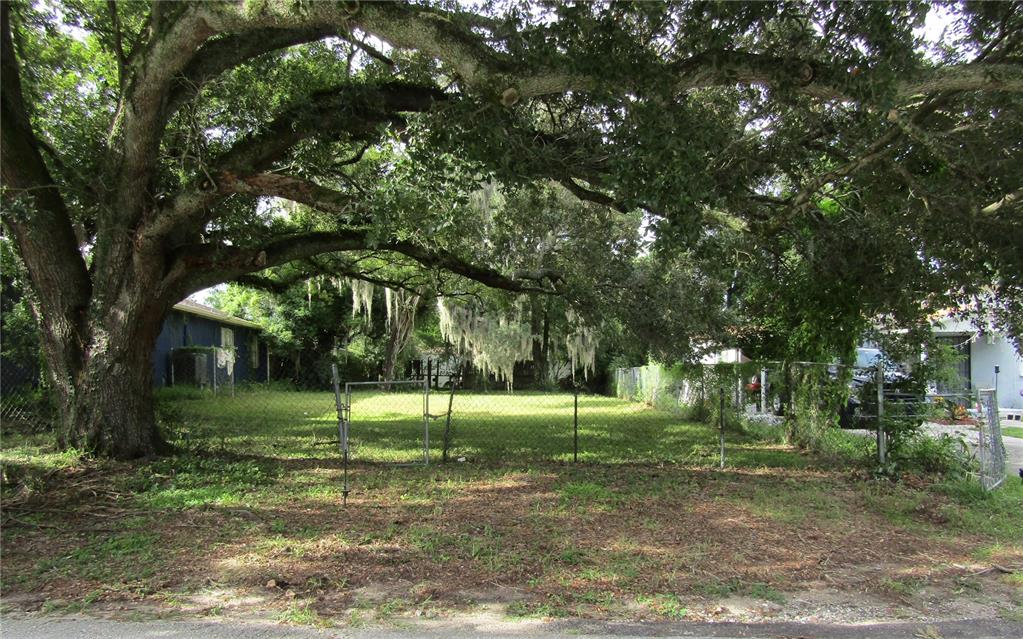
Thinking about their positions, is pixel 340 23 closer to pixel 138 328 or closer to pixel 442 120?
pixel 442 120

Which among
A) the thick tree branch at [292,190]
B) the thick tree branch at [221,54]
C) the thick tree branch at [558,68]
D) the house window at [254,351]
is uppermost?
the thick tree branch at [221,54]

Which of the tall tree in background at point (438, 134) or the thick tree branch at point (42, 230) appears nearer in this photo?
the tall tree in background at point (438, 134)

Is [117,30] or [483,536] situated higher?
[117,30]

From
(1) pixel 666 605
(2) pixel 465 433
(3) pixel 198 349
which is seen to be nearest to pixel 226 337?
(3) pixel 198 349

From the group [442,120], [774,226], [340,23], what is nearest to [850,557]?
[774,226]

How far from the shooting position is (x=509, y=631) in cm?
408

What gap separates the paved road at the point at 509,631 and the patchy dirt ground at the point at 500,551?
0.49 ft

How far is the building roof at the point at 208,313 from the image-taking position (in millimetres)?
23513

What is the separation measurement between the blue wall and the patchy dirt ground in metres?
10.4

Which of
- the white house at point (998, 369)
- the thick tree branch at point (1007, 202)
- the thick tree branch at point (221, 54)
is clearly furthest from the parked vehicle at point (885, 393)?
the white house at point (998, 369)

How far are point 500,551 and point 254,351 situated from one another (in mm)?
29985

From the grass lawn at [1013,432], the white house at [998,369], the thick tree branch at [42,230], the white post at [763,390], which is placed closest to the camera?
the thick tree branch at [42,230]

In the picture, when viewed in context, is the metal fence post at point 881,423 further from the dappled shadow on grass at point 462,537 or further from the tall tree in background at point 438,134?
the tall tree in background at point 438,134

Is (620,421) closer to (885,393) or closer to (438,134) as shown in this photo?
(885,393)
